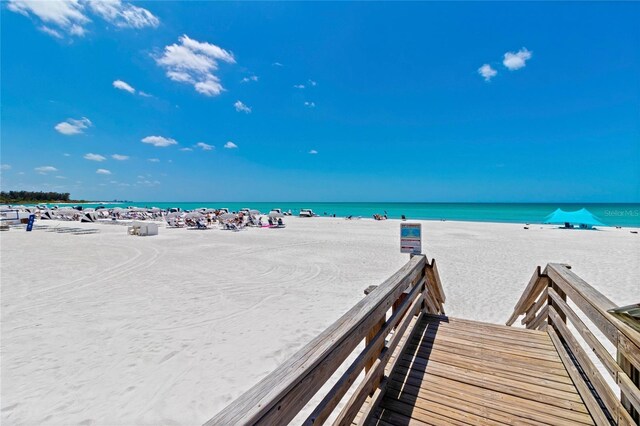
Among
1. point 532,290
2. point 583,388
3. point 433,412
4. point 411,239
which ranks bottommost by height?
point 433,412

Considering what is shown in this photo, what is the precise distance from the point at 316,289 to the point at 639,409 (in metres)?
5.54

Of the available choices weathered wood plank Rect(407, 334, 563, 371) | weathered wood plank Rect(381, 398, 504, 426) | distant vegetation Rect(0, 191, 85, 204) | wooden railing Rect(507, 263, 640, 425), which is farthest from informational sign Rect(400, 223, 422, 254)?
distant vegetation Rect(0, 191, 85, 204)

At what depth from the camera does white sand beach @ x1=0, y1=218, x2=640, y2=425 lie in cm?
304

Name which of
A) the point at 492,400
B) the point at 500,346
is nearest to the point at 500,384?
the point at 492,400

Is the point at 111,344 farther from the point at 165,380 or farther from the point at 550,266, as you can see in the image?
the point at 550,266

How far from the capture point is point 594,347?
200cm

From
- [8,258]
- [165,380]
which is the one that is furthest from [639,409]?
[8,258]

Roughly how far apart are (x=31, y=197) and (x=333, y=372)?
12781 centimetres

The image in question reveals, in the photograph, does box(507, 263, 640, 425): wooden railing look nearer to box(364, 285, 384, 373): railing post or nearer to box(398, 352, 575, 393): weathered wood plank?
box(398, 352, 575, 393): weathered wood plank

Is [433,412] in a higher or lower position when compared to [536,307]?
lower

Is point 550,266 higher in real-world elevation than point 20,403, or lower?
higher

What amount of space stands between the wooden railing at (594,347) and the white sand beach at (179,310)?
2.19 meters

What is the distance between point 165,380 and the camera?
3.27 meters

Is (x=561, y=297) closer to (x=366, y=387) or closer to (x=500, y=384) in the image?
(x=500, y=384)
